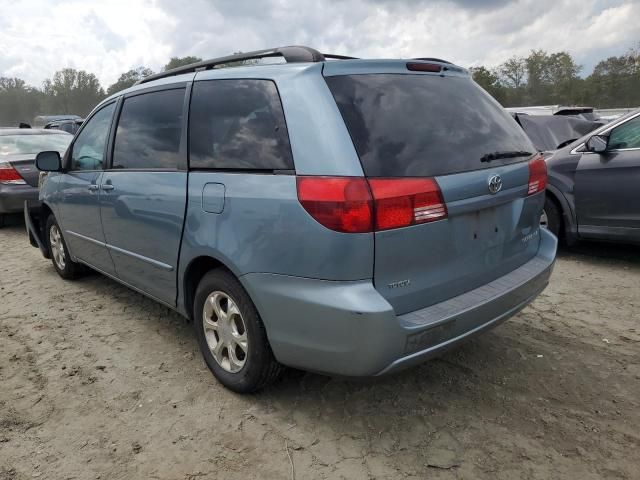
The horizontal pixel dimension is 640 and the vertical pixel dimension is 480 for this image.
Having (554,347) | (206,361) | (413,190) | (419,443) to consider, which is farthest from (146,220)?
(554,347)

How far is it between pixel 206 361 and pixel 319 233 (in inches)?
53.2

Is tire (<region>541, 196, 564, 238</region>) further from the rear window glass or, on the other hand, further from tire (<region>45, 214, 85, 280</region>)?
tire (<region>45, 214, 85, 280</region>)

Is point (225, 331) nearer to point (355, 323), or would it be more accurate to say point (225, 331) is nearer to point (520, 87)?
point (355, 323)

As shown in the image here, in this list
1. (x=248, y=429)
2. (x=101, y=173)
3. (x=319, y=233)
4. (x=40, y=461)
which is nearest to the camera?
(x=319, y=233)

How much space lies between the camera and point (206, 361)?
10.3 ft

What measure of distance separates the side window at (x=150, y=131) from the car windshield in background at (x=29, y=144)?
5335 millimetres

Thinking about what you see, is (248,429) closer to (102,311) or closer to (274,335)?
(274,335)

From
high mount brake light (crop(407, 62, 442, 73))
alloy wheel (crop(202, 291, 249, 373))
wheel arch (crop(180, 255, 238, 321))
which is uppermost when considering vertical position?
high mount brake light (crop(407, 62, 442, 73))

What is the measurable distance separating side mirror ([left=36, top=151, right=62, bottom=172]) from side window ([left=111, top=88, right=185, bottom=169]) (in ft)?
3.62

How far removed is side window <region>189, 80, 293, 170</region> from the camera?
2551mm

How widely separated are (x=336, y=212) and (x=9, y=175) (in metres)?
7.27

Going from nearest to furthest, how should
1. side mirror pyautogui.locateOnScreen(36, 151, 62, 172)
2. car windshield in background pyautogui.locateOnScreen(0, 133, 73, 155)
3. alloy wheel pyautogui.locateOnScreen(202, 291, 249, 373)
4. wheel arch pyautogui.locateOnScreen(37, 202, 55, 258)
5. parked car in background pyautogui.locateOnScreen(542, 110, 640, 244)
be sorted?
alloy wheel pyautogui.locateOnScreen(202, 291, 249, 373), side mirror pyautogui.locateOnScreen(36, 151, 62, 172), parked car in background pyautogui.locateOnScreen(542, 110, 640, 244), wheel arch pyautogui.locateOnScreen(37, 202, 55, 258), car windshield in background pyautogui.locateOnScreen(0, 133, 73, 155)

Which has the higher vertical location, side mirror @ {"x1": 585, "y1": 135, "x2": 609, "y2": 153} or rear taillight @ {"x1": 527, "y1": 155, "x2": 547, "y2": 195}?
side mirror @ {"x1": 585, "y1": 135, "x2": 609, "y2": 153}

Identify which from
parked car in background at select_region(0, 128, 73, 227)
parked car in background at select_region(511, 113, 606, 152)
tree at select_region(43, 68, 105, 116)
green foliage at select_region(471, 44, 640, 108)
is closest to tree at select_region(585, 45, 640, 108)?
green foliage at select_region(471, 44, 640, 108)
